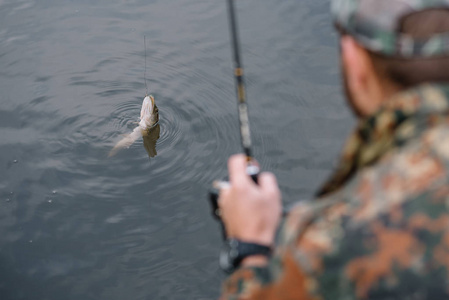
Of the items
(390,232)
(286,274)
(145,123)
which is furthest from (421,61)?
(145,123)

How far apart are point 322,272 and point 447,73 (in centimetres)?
62

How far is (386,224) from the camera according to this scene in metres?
1.34

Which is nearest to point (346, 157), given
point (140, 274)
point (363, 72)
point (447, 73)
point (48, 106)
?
point (363, 72)

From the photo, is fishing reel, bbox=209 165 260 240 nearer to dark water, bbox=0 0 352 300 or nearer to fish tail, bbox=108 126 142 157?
dark water, bbox=0 0 352 300

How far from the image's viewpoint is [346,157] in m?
1.62

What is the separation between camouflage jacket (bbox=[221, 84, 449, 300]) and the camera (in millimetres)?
1312

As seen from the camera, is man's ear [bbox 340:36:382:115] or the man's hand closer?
man's ear [bbox 340:36:382:115]

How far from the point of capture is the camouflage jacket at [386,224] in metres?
1.31

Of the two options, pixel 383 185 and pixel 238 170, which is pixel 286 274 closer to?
pixel 383 185

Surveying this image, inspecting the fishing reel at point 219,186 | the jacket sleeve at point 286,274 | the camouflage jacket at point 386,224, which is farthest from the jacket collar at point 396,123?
the fishing reel at point 219,186

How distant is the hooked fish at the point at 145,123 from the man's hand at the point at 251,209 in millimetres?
4127

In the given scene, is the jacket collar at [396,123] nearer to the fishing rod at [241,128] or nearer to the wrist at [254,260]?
the wrist at [254,260]

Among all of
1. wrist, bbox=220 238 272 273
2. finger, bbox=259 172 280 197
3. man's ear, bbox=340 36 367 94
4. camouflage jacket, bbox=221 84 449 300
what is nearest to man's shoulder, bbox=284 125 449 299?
camouflage jacket, bbox=221 84 449 300

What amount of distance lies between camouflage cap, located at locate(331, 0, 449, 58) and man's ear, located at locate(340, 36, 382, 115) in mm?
41
